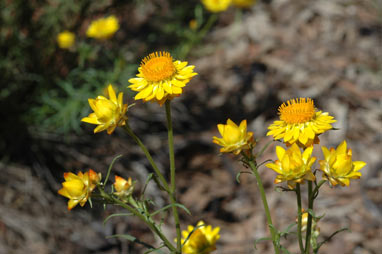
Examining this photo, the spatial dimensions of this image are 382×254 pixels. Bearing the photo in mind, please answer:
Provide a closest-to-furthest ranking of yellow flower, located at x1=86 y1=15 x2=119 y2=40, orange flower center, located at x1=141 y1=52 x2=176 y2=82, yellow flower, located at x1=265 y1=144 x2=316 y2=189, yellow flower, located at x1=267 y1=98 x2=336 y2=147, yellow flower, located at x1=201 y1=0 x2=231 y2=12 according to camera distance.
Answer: yellow flower, located at x1=265 y1=144 x2=316 y2=189, yellow flower, located at x1=267 y1=98 x2=336 y2=147, orange flower center, located at x1=141 y1=52 x2=176 y2=82, yellow flower, located at x1=86 y1=15 x2=119 y2=40, yellow flower, located at x1=201 y1=0 x2=231 y2=12

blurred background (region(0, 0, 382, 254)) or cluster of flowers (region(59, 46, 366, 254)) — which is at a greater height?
Result: blurred background (region(0, 0, 382, 254))

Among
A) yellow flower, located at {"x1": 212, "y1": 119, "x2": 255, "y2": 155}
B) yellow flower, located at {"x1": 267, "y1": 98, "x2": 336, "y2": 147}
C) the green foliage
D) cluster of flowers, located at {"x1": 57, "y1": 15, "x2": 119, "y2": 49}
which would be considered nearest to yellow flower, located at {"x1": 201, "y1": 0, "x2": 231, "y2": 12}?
the green foliage

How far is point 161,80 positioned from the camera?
1237 mm

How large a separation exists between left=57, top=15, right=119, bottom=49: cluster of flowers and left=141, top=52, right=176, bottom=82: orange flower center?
6.59 feet

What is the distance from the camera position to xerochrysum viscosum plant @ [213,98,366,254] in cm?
104

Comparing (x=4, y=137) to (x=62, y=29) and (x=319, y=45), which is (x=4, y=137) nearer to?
(x=62, y=29)

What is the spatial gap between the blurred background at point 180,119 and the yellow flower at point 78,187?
1.91 metres

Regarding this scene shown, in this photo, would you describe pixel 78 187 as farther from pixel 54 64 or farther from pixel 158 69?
pixel 54 64

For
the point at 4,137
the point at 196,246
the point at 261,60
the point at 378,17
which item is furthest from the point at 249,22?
the point at 196,246

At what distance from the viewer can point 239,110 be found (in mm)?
3834

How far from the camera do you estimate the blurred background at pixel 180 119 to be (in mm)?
3025

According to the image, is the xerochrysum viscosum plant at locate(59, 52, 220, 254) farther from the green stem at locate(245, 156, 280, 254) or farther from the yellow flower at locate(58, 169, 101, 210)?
the green stem at locate(245, 156, 280, 254)

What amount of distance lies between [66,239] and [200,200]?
1.05m

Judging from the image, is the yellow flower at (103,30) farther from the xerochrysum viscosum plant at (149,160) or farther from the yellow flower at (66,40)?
the xerochrysum viscosum plant at (149,160)
